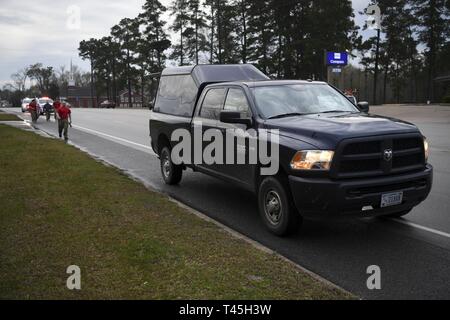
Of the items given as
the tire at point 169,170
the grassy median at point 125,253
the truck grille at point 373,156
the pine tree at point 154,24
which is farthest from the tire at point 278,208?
the pine tree at point 154,24

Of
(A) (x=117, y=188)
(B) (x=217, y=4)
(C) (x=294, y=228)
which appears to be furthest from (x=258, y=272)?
(B) (x=217, y=4)

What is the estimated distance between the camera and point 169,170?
30.8 feet

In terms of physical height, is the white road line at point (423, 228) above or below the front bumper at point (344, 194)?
below

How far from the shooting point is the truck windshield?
6.54 m

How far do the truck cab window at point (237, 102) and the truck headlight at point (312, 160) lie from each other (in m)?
1.39

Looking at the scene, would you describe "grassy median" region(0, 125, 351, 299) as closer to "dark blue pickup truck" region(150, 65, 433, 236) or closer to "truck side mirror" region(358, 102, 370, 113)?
"dark blue pickup truck" region(150, 65, 433, 236)

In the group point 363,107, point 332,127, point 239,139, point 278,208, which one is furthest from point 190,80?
point 332,127

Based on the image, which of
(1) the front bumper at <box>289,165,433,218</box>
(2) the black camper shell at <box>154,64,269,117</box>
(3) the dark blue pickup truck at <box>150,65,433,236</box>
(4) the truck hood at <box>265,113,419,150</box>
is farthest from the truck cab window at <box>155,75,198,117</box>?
(1) the front bumper at <box>289,165,433,218</box>

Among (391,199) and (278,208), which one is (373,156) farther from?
(278,208)

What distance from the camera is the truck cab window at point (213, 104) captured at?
746cm

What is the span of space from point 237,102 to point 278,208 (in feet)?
5.97

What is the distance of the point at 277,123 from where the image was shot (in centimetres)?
609

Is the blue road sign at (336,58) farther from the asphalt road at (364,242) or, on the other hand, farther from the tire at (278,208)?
the tire at (278,208)
